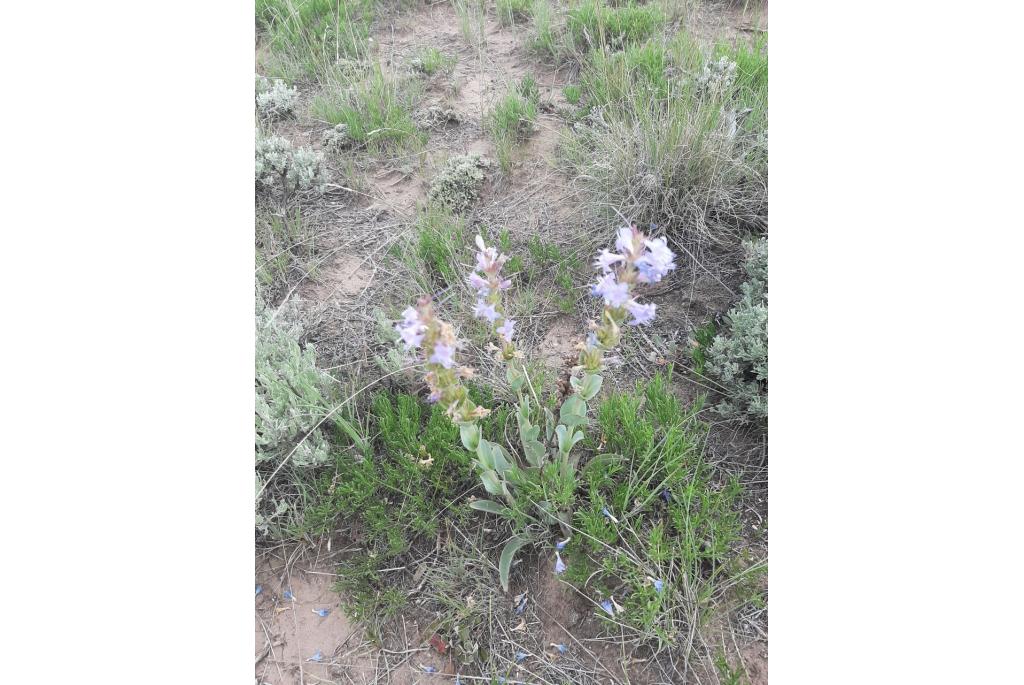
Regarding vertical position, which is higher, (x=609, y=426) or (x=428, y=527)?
(x=609, y=426)

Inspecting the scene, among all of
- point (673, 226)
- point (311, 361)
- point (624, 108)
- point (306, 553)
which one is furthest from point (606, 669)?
point (624, 108)

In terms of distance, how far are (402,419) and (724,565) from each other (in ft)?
3.75

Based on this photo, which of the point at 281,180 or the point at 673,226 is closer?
the point at 673,226

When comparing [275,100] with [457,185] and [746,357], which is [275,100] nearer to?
[457,185]

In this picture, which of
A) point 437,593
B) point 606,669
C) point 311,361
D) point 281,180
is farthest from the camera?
point 281,180

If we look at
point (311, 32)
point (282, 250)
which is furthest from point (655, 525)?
point (311, 32)

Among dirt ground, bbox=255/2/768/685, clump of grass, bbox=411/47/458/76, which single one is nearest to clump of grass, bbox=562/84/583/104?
dirt ground, bbox=255/2/768/685

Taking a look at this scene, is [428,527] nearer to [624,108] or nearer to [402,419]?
[402,419]

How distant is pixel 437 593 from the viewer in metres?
1.92

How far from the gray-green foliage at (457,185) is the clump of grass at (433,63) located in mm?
844

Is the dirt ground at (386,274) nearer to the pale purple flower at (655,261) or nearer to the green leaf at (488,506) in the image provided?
the green leaf at (488,506)

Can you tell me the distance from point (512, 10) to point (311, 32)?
48.0 inches

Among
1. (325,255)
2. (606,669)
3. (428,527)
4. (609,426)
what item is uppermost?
(325,255)

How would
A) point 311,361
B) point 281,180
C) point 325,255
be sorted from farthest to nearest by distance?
1. point 281,180
2. point 325,255
3. point 311,361
